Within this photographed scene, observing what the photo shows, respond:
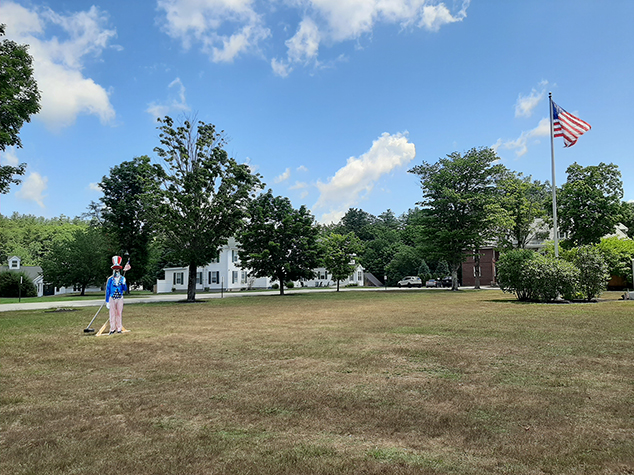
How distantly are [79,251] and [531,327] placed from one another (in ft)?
141

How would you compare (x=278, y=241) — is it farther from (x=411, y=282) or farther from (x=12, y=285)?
(x=12, y=285)

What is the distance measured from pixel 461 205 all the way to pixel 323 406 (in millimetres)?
38597

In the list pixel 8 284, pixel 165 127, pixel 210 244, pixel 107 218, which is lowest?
pixel 8 284

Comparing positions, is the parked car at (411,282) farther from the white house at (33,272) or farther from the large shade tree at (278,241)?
the white house at (33,272)

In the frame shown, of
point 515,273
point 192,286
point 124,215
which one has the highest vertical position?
point 124,215

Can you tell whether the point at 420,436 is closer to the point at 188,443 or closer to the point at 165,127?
the point at 188,443

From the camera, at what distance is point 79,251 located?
42125 millimetres

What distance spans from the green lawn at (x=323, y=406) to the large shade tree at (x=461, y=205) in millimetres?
31154

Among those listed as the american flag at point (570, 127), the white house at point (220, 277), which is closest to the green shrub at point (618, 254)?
the american flag at point (570, 127)

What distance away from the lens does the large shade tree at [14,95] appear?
19.5 meters

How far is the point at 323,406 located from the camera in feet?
15.5

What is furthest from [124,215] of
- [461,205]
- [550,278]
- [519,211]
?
[519,211]

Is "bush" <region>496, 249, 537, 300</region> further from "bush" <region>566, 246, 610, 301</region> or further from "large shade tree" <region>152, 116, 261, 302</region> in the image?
"large shade tree" <region>152, 116, 261, 302</region>

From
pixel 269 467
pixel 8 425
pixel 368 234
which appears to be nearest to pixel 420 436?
pixel 269 467
